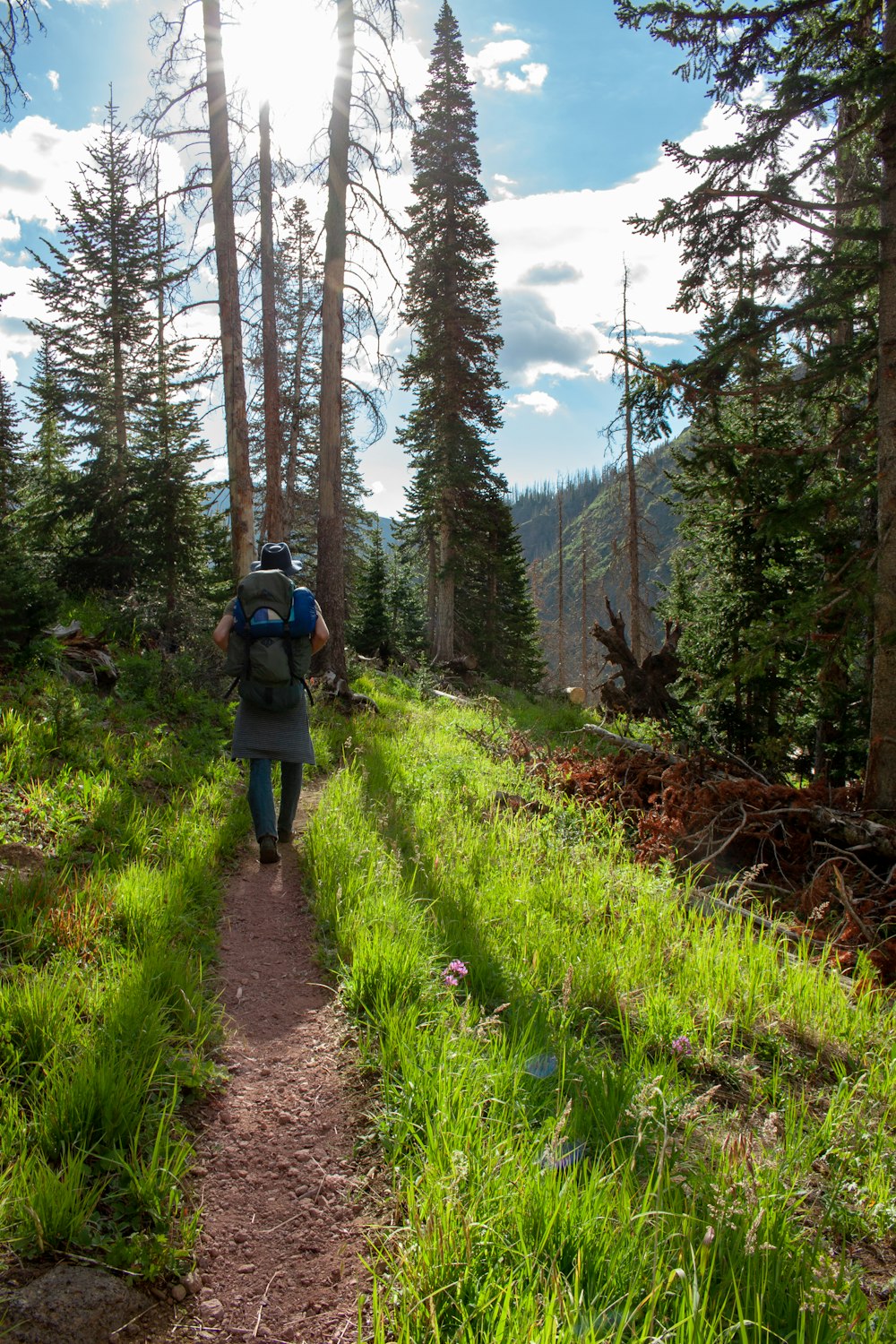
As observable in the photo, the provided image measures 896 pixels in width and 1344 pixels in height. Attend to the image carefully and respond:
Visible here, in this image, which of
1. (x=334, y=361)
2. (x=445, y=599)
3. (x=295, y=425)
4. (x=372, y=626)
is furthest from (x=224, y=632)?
(x=295, y=425)

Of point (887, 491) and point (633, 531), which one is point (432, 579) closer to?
point (633, 531)

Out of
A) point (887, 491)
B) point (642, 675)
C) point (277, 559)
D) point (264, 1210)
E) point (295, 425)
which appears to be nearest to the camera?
point (264, 1210)

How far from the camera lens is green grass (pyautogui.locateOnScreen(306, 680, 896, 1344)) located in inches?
67.7

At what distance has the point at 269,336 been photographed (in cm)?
1628

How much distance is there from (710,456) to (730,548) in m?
1.87

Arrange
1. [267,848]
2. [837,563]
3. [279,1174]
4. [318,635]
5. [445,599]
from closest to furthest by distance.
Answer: [279,1174], [267,848], [318,635], [837,563], [445,599]

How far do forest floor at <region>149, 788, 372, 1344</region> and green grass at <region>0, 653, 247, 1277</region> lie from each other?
12 centimetres

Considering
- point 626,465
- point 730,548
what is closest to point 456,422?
point 626,465

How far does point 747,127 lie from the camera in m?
6.65

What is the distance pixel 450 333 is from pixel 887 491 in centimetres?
1727

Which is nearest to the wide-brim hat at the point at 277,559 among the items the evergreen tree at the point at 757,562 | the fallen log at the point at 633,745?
the evergreen tree at the point at 757,562

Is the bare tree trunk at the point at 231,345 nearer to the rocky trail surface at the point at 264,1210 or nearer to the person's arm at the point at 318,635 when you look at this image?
the person's arm at the point at 318,635

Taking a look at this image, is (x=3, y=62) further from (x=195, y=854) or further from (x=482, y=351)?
(x=482, y=351)

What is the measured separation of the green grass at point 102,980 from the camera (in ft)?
6.48
